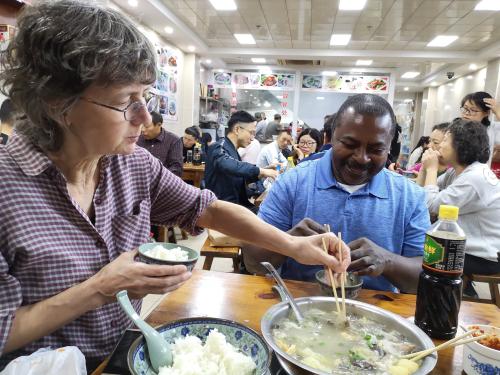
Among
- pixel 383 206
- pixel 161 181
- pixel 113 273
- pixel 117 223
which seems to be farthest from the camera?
pixel 383 206

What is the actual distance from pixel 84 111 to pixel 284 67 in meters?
11.6

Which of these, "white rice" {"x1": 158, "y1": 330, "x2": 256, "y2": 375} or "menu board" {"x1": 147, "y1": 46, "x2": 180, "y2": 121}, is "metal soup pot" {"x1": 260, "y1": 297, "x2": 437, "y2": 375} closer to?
"white rice" {"x1": 158, "y1": 330, "x2": 256, "y2": 375}

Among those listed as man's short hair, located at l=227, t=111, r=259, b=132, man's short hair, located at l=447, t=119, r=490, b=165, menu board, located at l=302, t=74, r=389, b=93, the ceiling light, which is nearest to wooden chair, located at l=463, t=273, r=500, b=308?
man's short hair, located at l=447, t=119, r=490, b=165

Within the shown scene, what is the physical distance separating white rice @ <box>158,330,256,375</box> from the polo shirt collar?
1000mm

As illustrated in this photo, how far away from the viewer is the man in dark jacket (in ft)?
13.6

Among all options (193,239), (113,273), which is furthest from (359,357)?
(193,239)

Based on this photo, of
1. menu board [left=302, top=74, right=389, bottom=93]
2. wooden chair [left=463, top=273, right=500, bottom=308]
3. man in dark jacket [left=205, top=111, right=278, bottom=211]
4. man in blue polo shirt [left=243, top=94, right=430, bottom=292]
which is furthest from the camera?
menu board [left=302, top=74, right=389, bottom=93]

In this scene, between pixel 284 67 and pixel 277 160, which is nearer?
pixel 277 160

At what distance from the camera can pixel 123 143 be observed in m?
1.12

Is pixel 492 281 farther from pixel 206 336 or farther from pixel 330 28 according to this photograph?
pixel 330 28

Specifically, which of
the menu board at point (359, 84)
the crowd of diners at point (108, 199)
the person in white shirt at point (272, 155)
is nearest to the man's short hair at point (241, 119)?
the person in white shirt at point (272, 155)

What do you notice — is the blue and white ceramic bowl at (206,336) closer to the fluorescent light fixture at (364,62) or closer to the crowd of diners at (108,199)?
the crowd of diners at (108,199)

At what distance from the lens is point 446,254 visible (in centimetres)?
100

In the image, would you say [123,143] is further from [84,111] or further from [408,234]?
[408,234]
